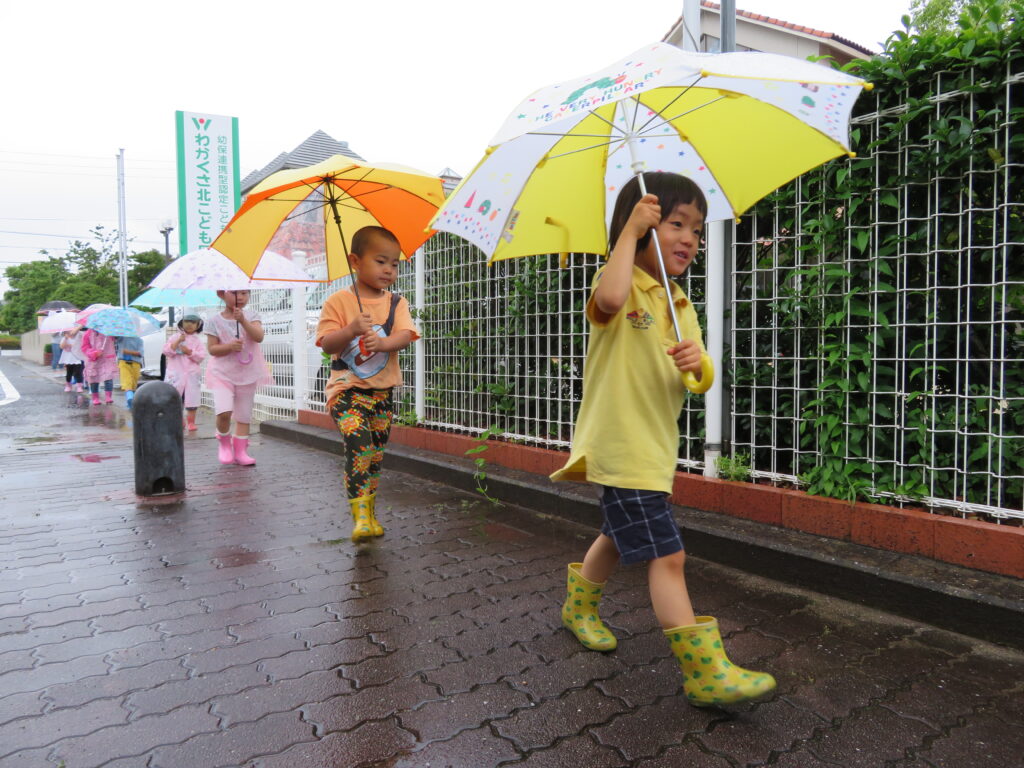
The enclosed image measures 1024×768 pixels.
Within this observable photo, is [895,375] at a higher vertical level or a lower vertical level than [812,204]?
lower

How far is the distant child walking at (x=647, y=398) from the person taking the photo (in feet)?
7.86

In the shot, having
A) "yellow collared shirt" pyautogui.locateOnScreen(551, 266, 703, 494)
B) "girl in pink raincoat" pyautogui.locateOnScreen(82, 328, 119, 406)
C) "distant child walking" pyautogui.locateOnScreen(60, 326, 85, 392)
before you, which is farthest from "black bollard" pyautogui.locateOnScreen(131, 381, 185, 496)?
"distant child walking" pyautogui.locateOnScreen(60, 326, 85, 392)

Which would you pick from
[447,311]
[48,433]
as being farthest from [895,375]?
[48,433]

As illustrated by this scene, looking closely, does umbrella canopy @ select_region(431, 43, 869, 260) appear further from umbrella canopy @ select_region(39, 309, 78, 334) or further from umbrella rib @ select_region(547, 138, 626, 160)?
umbrella canopy @ select_region(39, 309, 78, 334)

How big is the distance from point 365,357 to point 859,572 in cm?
278

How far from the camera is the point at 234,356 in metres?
6.93

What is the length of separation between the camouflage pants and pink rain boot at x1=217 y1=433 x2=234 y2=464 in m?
3.52

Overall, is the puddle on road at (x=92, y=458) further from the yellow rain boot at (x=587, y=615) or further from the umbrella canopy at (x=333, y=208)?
the yellow rain boot at (x=587, y=615)

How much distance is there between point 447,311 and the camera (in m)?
6.78

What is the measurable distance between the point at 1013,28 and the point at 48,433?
1199 cm

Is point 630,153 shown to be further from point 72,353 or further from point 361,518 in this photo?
→ point 72,353

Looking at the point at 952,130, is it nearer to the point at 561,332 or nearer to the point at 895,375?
the point at 895,375

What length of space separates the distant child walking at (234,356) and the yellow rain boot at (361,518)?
2.99 meters

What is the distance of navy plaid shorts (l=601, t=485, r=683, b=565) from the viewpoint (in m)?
2.48
